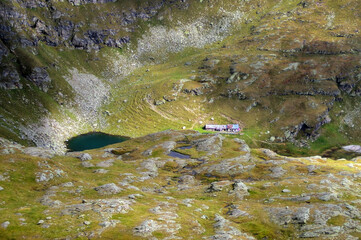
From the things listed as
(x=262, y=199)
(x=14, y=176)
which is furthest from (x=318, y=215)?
(x=14, y=176)

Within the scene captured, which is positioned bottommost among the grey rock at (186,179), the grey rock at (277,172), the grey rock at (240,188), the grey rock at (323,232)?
the grey rock at (186,179)

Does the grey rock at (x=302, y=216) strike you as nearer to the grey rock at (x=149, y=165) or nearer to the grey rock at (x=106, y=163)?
the grey rock at (x=149, y=165)

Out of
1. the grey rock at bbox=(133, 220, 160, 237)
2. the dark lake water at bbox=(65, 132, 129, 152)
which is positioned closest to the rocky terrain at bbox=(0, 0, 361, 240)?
the grey rock at bbox=(133, 220, 160, 237)

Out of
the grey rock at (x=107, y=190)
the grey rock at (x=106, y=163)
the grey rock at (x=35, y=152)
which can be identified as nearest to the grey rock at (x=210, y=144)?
the grey rock at (x=106, y=163)

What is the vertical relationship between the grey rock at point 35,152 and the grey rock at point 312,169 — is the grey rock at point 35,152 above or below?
above

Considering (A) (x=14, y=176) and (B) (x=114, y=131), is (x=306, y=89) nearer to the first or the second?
(B) (x=114, y=131)

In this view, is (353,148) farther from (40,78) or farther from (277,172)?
(40,78)

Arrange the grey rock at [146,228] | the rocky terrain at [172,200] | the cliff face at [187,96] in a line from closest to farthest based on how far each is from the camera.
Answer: the grey rock at [146,228] → the rocky terrain at [172,200] → the cliff face at [187,96]
